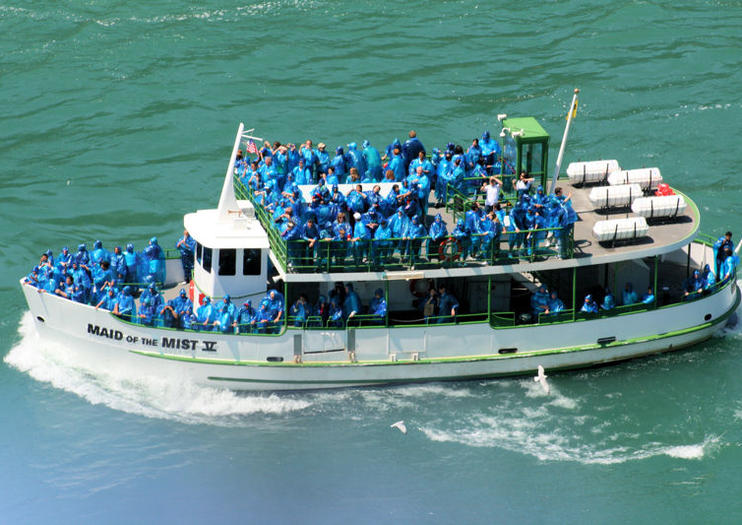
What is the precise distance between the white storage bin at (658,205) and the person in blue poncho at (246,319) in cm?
866

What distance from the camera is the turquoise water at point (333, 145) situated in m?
23.7

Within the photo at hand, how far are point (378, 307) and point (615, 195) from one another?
593 centimetres

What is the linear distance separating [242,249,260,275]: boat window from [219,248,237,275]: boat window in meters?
0.20

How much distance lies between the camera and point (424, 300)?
A: 86.7ft

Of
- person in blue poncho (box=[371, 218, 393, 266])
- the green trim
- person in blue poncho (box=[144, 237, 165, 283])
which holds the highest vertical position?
person in blue poncho (box=[371, 218, 393, 266])

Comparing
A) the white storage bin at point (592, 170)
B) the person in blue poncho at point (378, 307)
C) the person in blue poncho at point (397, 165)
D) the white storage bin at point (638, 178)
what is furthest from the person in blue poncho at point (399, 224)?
the white storage bin at point (638, 178)

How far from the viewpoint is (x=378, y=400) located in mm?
26234

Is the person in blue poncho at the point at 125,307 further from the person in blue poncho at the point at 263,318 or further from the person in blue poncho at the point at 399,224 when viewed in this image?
the person in blue poncho at the point at 399,224

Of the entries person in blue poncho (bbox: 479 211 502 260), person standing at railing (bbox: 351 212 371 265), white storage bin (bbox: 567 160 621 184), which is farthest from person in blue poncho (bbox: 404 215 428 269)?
white storage bin (bbox: 567 160 621 184)

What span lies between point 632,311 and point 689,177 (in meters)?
10.4

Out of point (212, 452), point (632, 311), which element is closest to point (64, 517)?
point (212, 452)

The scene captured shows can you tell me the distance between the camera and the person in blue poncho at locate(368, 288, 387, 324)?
26.0 metres

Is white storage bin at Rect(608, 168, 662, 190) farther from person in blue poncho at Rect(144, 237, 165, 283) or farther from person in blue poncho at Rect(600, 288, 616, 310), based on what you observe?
person in blue poncho at Rect(144, 237, 165, 283)

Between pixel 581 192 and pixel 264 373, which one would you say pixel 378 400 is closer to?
pixel 264 373
